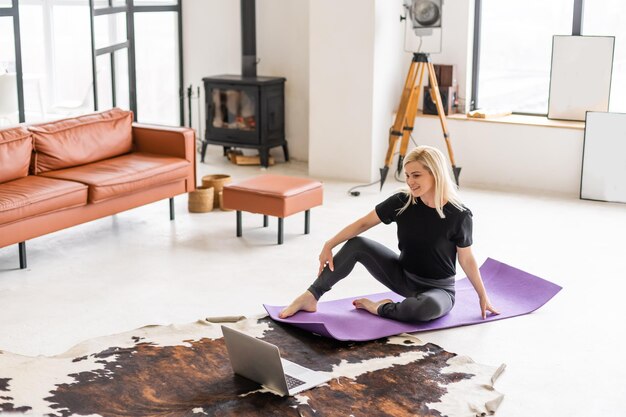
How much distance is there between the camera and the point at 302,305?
15.8ft

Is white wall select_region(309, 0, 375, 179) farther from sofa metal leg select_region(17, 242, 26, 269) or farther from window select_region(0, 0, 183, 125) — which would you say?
sofa metal leg select_region(17, 242, 26, 269)

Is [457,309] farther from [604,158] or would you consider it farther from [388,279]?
[604,158]

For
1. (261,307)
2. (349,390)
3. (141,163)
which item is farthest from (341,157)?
(349,390)

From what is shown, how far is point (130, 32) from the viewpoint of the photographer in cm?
859

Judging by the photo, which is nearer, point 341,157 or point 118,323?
point 118,323

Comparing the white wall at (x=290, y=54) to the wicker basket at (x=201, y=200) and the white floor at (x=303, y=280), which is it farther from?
the wicker basket at (x=201, y=200)

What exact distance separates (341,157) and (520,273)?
3.10 m

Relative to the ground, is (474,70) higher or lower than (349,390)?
higher

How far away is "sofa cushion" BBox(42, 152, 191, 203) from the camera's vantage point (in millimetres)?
6105

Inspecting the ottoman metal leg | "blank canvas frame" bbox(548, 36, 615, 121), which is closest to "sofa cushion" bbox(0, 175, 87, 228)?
the ottoman metal leg

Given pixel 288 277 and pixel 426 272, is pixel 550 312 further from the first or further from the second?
pixel 288 277

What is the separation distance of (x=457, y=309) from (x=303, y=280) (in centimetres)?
102

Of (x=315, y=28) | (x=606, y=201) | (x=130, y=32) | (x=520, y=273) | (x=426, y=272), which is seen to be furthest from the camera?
(x=130, y=32)

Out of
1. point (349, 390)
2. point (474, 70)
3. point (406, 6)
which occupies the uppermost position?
point (406, 6)
